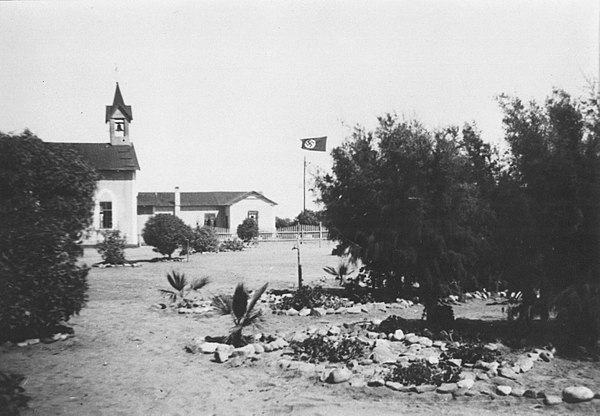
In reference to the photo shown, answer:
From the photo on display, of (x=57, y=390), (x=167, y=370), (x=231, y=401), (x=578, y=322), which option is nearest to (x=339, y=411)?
(x=231, y=401)

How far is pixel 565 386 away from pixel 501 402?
116cm

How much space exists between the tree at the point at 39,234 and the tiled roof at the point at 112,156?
32.9m

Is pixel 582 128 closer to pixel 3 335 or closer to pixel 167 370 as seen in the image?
pixel 167 370

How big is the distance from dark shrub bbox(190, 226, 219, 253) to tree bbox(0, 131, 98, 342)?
22.8m

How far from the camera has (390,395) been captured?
577 centimetres

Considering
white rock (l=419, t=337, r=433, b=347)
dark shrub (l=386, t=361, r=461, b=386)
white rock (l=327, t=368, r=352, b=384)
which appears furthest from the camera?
white rock (l=419, t=337, r=433, b=347)

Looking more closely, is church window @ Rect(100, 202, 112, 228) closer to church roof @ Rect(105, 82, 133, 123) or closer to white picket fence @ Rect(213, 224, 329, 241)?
church roof @ Rect(105, 82, 133, 123)

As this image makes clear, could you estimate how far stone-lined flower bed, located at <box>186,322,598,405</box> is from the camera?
5.84 metres

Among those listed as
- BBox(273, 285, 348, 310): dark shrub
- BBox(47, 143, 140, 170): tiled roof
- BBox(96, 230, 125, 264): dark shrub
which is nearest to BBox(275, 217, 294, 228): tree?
BBox(47, 143, 140, 170): tiled roof

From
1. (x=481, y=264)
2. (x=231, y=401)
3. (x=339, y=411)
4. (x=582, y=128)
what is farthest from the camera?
(x=481, y=264)

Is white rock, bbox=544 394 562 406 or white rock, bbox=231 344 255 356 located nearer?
white rock, bbox=544 394 562 406

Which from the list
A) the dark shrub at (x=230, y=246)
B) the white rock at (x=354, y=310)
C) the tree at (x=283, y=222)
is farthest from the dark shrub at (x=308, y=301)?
the tree at (x=283, y=222)

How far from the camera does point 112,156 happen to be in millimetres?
41594

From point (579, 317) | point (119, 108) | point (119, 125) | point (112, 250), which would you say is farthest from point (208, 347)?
point (119, 108)
